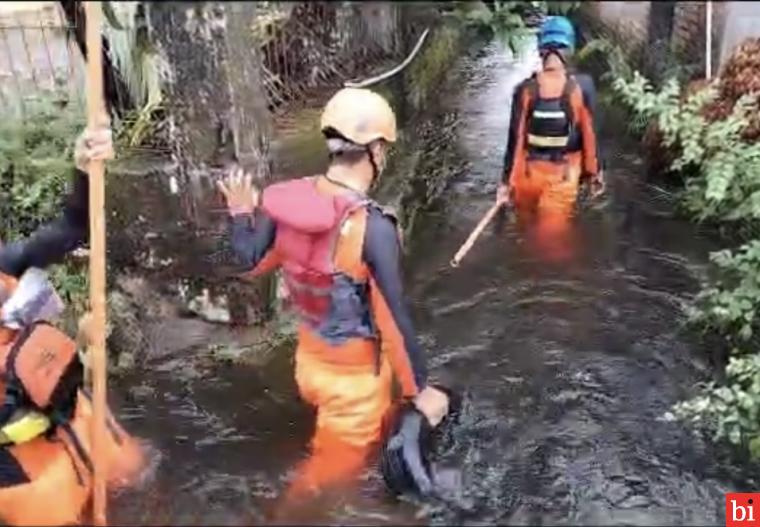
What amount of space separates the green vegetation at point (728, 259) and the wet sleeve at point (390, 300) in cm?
130

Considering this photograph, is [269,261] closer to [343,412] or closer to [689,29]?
[343,412]

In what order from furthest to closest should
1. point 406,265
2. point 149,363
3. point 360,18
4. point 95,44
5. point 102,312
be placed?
point 360,18
point 406,265
point 149,363
point 102,312
point 95,44

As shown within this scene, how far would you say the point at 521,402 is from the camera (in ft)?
19.2

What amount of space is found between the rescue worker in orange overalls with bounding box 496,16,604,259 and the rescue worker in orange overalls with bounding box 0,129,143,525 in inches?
139

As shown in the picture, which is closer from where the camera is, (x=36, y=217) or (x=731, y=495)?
(x=731, y=495)

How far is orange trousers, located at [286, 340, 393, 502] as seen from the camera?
4703 millimetres

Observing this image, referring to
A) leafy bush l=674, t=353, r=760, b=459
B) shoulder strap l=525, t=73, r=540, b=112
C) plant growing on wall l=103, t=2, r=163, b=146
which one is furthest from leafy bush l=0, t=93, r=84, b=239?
leafy bush l=674, t=353, r=760, b=459

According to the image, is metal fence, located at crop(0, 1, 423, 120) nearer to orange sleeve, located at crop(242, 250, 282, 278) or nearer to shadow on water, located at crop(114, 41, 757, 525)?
shadow on water, located at crop(114, 41, 757, 525)

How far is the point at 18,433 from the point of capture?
13.9 ft

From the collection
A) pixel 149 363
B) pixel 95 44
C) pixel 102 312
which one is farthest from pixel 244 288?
pixel 95 44

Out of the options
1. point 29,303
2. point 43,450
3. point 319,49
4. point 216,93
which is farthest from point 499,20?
point 319,49

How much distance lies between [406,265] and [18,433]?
3.57m

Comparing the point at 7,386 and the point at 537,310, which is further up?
the point at 7,386

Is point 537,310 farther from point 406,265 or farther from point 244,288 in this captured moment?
point 244,288
